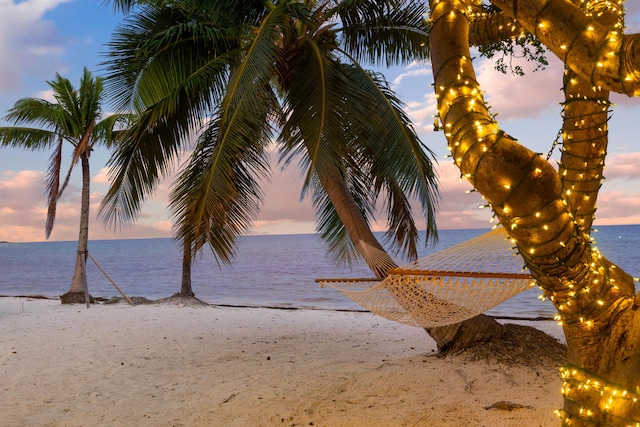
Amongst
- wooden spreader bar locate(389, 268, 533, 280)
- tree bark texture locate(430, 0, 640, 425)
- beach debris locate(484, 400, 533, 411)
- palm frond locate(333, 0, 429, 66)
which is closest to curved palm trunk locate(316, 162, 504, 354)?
wooden spreader bar locate(389, 268, 533, 280)

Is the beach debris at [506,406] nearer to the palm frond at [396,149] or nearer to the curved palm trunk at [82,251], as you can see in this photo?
the palm frond at [396,149]

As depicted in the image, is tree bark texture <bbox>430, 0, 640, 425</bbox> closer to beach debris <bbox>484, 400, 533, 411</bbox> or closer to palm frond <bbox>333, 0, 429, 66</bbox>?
beach debris <bbox>484, 400, 533, 411</bbox>

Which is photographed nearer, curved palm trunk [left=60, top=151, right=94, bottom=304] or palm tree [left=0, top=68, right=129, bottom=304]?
curved palm trunk [left=60, top=151, right=94, bottom=304]

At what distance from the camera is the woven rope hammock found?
2.33 metres

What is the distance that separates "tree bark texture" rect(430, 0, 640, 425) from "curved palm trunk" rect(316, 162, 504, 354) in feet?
5.08

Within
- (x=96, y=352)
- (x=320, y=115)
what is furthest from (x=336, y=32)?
(x=96, y=352)

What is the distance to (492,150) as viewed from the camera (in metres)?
1.10

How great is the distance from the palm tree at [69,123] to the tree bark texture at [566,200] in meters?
5.75

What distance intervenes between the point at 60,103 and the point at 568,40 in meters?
6.72

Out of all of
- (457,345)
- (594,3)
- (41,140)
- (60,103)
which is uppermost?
(60,103)

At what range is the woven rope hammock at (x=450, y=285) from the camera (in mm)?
2328

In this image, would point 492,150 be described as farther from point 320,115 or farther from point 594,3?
point 320,115

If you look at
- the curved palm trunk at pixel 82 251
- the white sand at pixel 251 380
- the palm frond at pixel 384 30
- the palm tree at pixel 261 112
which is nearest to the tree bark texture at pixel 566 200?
the white sand at pixel 251 380

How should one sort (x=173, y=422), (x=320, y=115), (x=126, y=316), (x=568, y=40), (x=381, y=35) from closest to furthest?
1. (x=568, y=40)
2. (x=173, y=422)
3. (x=320, y=115)
4. (x=381, y=35)
5. (x=126, y=316)
